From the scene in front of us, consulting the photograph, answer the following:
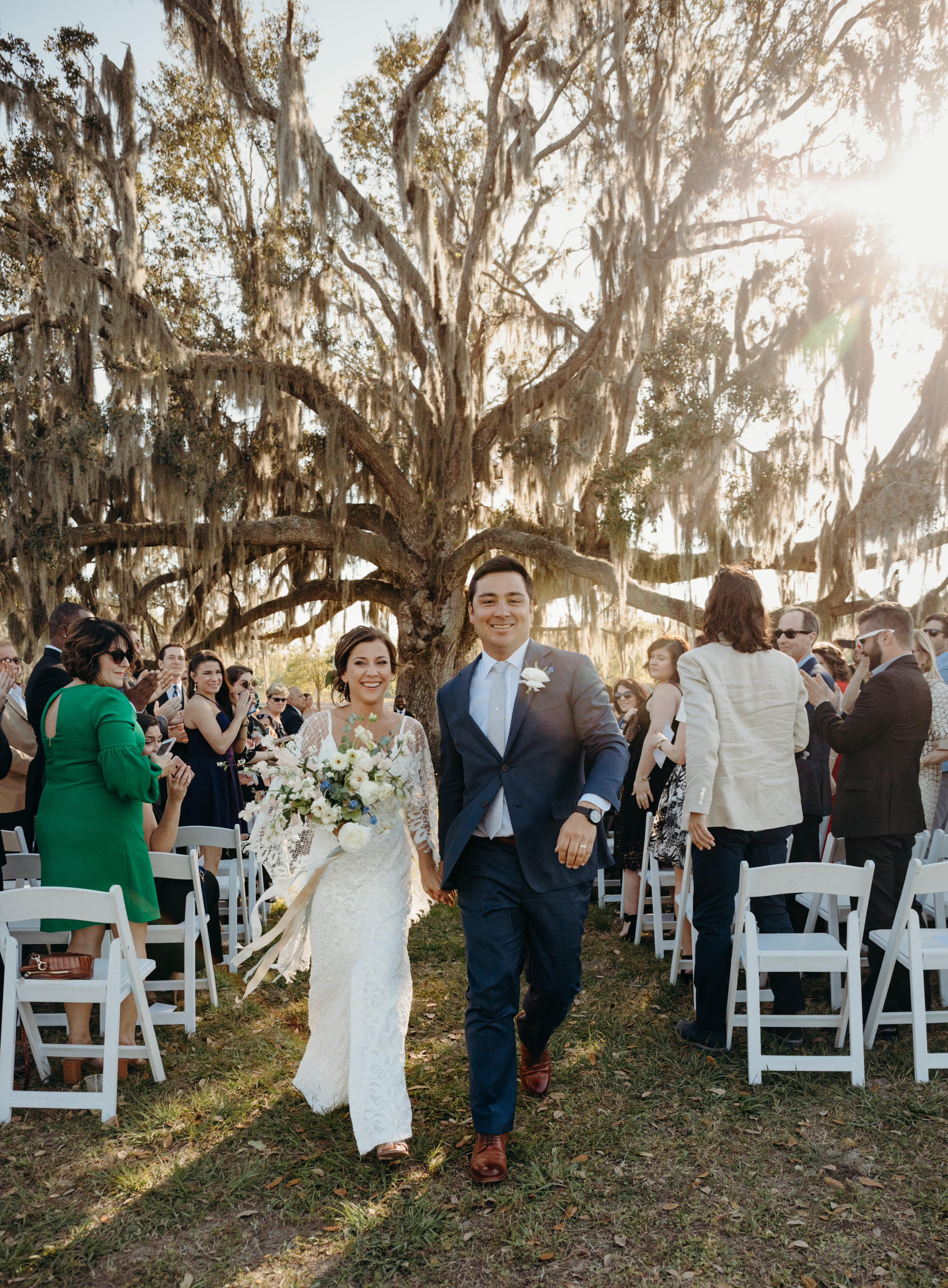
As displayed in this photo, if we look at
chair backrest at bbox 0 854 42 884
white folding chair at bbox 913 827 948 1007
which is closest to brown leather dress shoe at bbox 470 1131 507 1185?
white folding chair at bbox 913 827 948 1007

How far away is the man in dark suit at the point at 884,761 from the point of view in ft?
12.5

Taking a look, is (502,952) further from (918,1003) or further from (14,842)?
(14,842)

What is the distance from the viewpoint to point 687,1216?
2545mm

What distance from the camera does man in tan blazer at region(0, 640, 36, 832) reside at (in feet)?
16.5

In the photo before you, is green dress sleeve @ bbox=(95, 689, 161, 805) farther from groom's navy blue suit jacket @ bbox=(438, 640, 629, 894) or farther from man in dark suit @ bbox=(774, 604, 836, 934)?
man in dark suit @ bbox=(774, 604, 836, 934)

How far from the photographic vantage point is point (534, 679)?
282 centimetres

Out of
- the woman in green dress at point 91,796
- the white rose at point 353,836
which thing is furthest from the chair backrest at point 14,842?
the white rose at point 353,836

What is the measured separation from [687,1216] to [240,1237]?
4.47 ft

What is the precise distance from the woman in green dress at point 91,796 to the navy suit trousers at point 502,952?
1.55 meters

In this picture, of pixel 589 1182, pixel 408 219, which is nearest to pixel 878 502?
pixel 408 219

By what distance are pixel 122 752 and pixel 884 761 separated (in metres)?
3.38

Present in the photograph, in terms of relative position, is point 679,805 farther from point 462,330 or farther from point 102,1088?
point 462,330

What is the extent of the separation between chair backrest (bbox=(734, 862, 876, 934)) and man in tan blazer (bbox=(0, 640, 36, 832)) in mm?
4033

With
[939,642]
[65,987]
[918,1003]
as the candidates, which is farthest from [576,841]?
[939,642]
